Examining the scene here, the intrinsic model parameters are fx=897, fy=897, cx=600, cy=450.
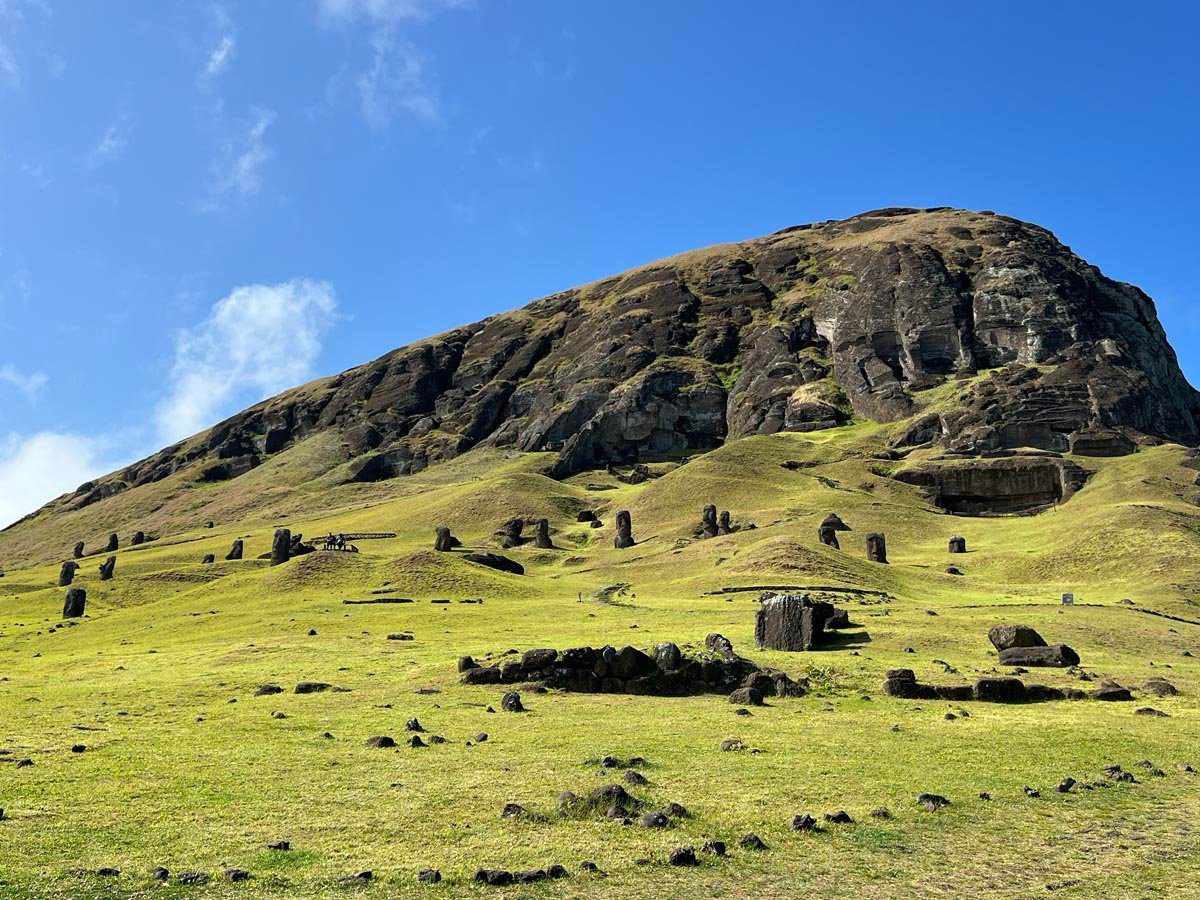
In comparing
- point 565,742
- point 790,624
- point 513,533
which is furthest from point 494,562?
point 565,742

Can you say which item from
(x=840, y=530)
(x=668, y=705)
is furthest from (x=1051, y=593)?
(x=668, y=705)

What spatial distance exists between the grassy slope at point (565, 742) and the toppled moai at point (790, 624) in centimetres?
118

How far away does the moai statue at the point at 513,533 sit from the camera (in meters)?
98.1

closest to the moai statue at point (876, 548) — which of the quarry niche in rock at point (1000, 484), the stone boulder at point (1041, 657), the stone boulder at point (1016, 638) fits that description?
the stone boulder at point (1016, 638)

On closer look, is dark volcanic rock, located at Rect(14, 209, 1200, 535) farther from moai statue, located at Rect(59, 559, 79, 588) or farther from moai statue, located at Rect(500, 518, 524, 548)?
moai statue, located at Rect(59, 559, 79, 588)

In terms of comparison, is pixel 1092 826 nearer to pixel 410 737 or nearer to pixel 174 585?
pixel 410 737

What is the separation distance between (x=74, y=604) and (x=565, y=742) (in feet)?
177

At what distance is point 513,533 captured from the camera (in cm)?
10025

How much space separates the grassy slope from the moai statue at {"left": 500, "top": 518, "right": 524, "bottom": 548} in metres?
A: 32.7

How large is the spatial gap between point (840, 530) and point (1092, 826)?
246 feet

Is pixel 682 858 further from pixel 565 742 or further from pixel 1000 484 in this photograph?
pixel 1000 484

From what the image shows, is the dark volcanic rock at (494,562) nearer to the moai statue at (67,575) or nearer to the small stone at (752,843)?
the moai statue at (67,575)

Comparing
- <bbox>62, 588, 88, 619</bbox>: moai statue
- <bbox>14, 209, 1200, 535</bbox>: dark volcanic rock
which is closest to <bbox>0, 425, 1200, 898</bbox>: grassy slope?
<bbox>62, 588, 88, 619</bbox>: moai statue

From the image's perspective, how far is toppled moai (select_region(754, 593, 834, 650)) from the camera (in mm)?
36812
